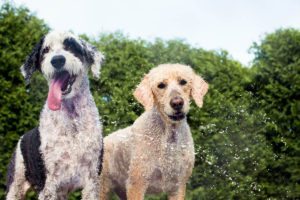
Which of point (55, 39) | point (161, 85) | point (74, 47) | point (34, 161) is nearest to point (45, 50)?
point (55, 39)

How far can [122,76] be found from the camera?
9.47 m

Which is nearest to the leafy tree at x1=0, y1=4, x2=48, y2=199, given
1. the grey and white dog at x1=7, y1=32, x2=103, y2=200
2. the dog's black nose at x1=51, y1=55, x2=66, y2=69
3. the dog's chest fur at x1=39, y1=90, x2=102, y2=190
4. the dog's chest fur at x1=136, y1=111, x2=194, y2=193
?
the dog's chest fur at x1=136, y1=111, x2=194, y2=193

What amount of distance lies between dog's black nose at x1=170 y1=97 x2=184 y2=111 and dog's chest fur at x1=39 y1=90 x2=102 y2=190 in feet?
2.02

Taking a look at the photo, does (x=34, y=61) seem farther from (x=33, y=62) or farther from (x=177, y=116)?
(x=177, y=116)

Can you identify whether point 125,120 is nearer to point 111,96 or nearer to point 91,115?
point 111,96

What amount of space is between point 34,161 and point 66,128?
0.37m

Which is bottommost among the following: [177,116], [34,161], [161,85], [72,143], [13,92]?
[34,161]

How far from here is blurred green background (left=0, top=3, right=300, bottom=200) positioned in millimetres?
8781

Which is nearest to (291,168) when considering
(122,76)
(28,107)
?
(122,76)

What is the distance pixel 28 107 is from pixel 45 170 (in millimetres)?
3823

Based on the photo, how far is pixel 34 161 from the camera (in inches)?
201

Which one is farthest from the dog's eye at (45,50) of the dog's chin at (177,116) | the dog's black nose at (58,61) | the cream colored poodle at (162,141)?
the dog's chin at (177,116)

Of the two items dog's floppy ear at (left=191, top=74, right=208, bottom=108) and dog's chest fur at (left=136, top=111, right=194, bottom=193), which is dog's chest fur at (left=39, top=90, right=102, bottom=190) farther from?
dog's floppy ear at (left=191, top=74, right=208, bottom=108)

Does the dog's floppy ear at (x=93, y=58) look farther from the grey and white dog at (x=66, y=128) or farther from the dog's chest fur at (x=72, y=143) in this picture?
the dog's chest fur at (x=72, y=143)
